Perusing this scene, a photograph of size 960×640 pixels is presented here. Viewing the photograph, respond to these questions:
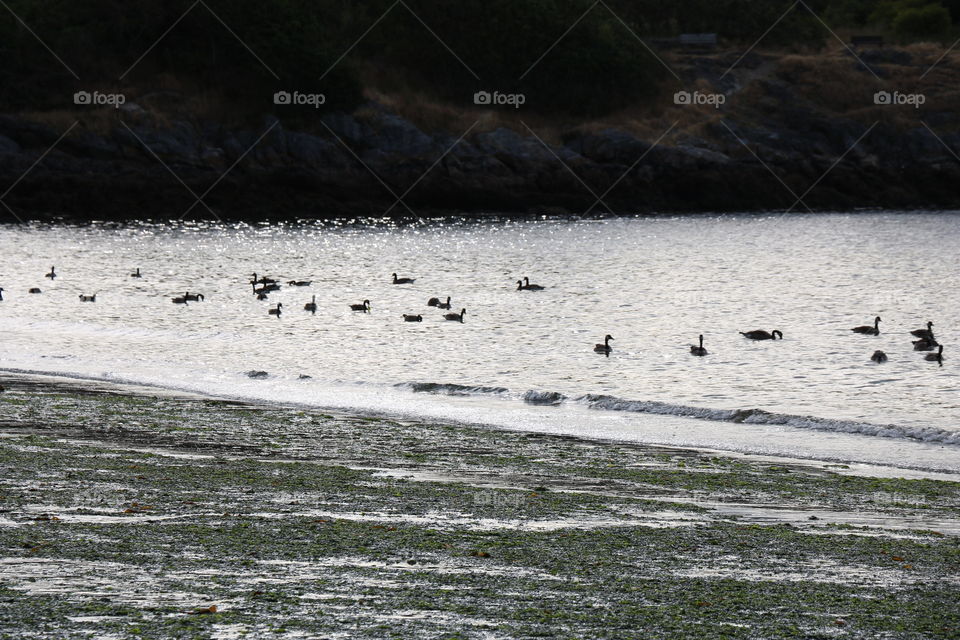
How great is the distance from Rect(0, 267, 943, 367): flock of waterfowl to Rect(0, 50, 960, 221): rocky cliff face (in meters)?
42.7

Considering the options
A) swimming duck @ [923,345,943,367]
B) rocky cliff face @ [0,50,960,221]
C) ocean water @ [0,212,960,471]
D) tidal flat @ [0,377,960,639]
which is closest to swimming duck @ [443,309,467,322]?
ocean water @ [0,212,960,471]

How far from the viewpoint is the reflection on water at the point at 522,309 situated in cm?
2947

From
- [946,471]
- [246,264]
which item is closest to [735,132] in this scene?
[246,264]

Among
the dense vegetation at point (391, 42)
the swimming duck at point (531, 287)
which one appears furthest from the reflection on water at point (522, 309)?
the dense vegetation at point (391, 42)

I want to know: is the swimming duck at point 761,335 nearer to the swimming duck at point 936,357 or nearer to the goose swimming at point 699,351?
the goose swimming at point 699,351

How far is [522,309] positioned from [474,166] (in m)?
64.9

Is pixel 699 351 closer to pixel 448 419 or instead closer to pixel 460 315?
pixel 460 315

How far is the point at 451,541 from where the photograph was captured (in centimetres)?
1191

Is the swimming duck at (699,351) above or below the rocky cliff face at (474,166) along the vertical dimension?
below

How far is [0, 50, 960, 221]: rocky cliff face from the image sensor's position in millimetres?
98438

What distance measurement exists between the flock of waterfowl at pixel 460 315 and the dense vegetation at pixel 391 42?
5792 centimetres

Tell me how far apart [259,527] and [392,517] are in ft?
5.01

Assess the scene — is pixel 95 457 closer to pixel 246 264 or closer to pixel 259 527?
pixel 259 527

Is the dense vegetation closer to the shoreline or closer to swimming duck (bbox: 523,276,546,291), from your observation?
swimming duck (bbox: 523,276,546,291)
